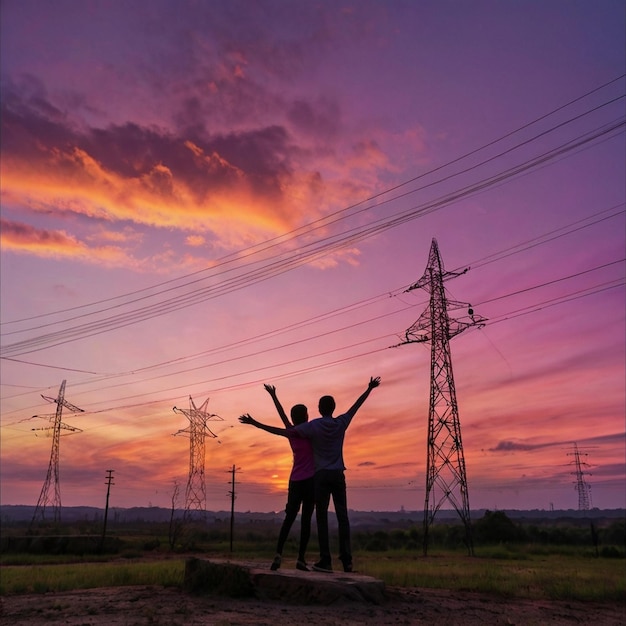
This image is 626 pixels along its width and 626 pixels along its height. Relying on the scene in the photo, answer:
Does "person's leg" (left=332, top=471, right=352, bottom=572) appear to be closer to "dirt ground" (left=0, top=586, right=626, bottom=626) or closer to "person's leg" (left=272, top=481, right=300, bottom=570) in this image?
"person's leg" (left=272, top=481, right=300, bottom=570)

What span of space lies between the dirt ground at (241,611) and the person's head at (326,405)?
9.31 ft

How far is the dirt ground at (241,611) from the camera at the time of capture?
6.96 meters

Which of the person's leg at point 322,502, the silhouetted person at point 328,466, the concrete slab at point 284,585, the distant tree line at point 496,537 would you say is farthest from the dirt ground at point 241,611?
the distant tree line at point 496,537

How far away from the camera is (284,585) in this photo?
8188 millimetres

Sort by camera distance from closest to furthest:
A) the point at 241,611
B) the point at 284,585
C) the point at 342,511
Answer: the point at 241,611 < the point at 284,585 < the point at 342,511

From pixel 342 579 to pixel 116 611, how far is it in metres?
3.07

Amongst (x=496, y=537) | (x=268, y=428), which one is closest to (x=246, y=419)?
(x=268, y=428)

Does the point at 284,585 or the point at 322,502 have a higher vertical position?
the point at 322,502

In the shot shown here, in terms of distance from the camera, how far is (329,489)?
9195 mm

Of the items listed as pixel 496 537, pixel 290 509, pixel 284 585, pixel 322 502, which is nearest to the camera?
pixel 284 585

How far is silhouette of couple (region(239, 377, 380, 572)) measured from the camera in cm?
912

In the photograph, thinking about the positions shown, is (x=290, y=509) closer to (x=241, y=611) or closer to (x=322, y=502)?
(x=322, y=502)

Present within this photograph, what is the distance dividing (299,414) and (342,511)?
1.68 metres

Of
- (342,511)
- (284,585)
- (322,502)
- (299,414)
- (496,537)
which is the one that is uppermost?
(299,414)
